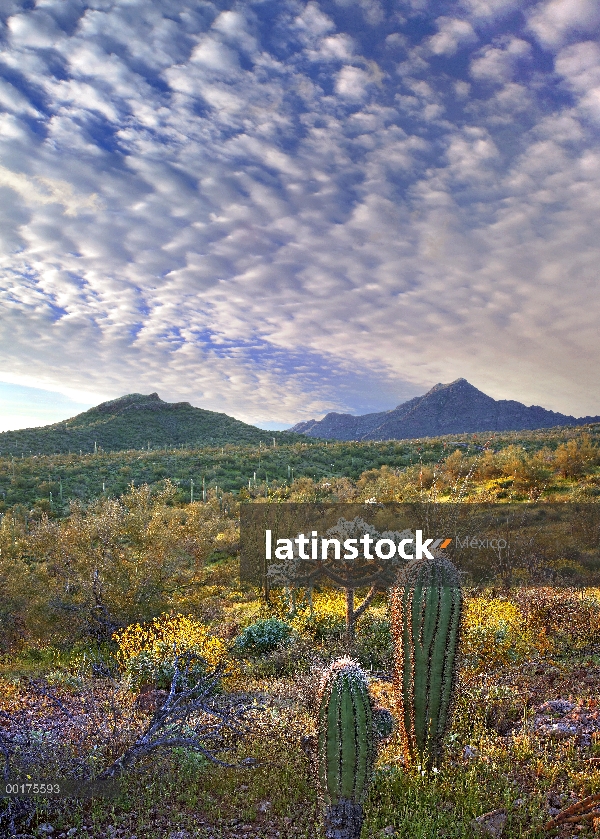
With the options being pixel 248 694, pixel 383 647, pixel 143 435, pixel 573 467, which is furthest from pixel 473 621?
pixel 143 435

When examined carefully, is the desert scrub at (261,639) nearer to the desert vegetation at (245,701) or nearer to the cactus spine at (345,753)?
the desert vegetation at (245,701)

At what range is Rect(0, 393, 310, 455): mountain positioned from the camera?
4709 centimetres

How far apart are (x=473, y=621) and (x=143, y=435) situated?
52.5 metres

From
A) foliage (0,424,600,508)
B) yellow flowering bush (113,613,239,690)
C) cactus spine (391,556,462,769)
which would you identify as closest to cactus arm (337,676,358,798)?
cactus spine (391,556,462,769)

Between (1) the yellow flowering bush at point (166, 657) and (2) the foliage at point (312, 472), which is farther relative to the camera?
(2) the foliage at point (312, 472)

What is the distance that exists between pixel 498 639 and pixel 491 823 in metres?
4.97

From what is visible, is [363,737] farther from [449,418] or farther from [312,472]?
[449,418]

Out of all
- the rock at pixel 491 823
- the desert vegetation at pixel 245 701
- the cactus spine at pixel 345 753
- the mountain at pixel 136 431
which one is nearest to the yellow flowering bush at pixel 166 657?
the desert vegetation at pixel 245 701

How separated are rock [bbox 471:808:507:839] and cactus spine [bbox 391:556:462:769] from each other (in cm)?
67

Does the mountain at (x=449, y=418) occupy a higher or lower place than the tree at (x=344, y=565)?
higher

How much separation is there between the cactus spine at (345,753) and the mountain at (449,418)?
334 feet

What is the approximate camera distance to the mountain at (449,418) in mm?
112562

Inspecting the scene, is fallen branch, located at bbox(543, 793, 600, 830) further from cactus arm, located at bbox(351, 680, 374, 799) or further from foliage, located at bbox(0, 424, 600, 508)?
foliage, located at bbox(0, 424, 600, 508)

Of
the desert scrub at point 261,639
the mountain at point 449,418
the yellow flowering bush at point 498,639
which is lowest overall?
the desert scrub at point 261,639
